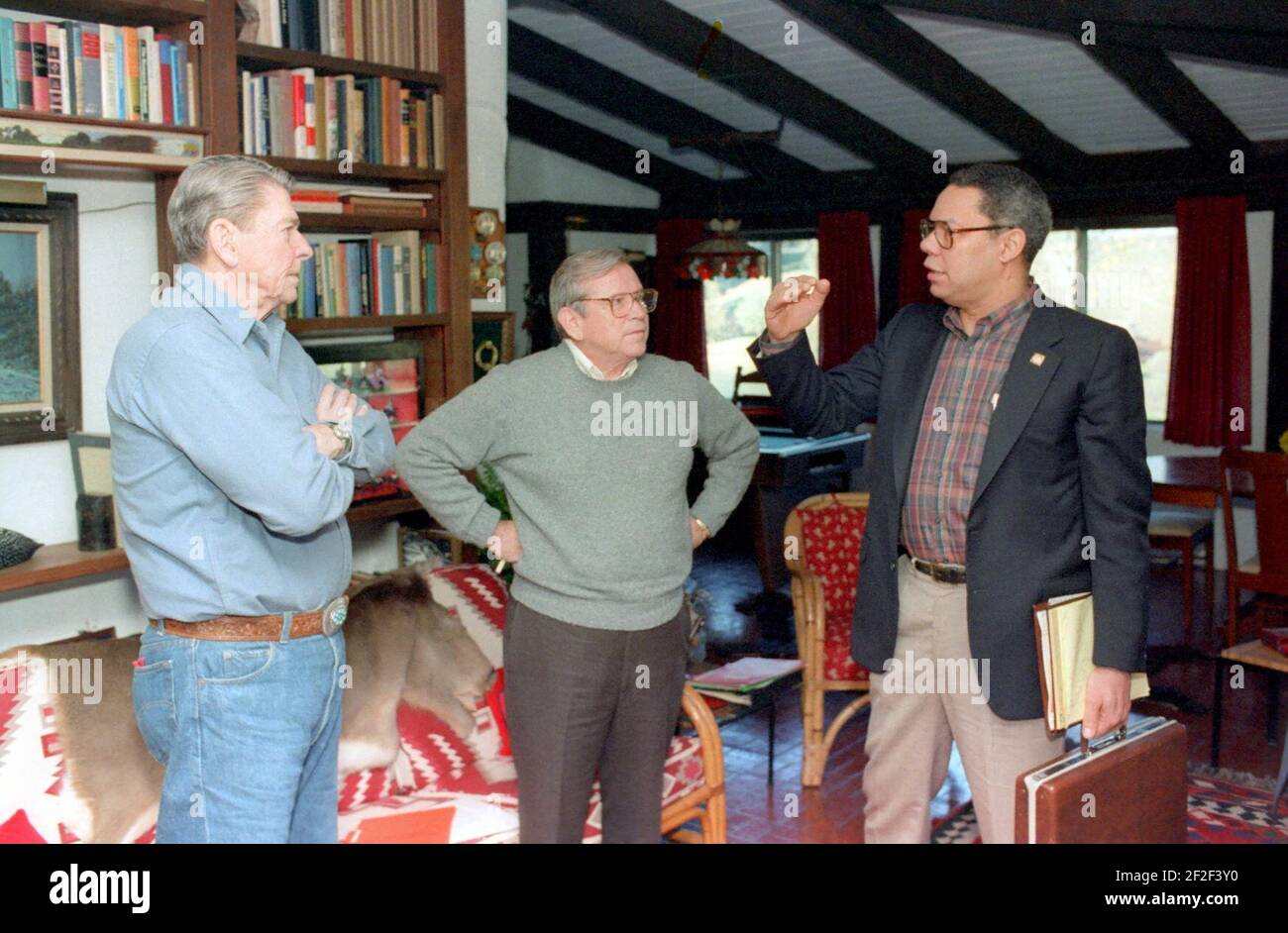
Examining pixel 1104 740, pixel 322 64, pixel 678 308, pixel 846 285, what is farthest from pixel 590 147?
pixel 1104 740

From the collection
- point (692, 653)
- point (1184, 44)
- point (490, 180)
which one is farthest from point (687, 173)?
point (692, 653)

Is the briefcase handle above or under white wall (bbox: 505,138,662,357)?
under

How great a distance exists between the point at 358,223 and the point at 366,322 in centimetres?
33

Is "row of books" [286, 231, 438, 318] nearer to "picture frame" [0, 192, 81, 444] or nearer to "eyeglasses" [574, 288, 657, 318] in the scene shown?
"picture frame" [0, 192, 81, 444]

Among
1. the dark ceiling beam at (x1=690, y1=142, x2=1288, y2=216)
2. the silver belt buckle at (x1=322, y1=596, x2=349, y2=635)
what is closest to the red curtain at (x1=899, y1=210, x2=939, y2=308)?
the dark ceiling beam at (x1=690, y1=142, x2=1288, y2=216)

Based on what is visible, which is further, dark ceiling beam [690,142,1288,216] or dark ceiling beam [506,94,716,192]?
dark ceiling beam [506,94,716,192]

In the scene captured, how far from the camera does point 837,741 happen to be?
465 centimetres

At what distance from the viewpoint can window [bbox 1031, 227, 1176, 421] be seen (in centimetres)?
827

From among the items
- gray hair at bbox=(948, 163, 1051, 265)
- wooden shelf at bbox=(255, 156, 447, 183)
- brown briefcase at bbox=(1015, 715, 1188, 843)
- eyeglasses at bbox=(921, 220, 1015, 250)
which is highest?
wooden shelf at bbox=(255, 156, 447, 183)

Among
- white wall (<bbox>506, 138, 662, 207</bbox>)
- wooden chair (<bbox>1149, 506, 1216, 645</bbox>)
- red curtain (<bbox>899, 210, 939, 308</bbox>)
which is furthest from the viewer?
white wall (<bbox>506, 138, 662, 207</bbox>)

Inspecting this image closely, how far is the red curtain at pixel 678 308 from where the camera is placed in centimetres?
1038

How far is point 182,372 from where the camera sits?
1.89 metres

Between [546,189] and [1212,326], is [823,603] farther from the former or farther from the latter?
[546,189]

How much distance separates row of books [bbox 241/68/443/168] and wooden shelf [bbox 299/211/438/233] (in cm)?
18
